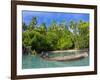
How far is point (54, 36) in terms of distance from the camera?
84.4 inches

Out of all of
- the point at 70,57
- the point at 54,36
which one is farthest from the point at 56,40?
the point at 70,57

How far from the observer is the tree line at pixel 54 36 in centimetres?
207

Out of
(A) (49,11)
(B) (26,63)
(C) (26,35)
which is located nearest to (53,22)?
(A) (49,11)

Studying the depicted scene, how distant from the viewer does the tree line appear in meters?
2.07

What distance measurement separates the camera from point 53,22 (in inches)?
84.4

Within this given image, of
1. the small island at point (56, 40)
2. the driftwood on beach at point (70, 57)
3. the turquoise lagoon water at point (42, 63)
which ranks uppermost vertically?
the small island at point (56, 40)

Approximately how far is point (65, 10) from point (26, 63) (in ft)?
2.16

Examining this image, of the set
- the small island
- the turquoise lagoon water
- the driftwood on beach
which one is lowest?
the turquoise lagoon water

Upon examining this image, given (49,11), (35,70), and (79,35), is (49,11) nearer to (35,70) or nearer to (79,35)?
(79,35)

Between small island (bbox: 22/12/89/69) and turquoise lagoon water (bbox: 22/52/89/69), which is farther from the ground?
small island (bbox: 22/12/89/69)

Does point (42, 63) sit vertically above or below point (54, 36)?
below

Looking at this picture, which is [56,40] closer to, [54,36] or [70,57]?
[54,36]

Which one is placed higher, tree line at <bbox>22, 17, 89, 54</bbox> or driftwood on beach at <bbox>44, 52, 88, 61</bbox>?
tree line at <bbox>22, 17, 89, 54</bbox>

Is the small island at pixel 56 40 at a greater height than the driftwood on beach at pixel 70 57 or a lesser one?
greater
